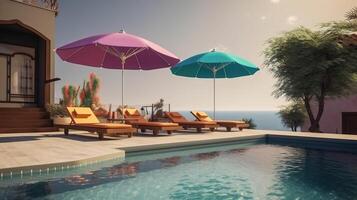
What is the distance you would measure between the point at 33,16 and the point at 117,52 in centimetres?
438

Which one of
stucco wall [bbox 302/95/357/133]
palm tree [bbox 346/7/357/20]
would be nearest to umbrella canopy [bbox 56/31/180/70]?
palm tree [bbox 346/7/357/20]

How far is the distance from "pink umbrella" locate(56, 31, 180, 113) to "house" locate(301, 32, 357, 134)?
1481 cm

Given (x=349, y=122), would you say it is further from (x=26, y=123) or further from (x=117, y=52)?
(x=26, y=123)

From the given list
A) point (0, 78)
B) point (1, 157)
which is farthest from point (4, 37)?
point (1, 157)

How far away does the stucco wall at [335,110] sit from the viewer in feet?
77.7

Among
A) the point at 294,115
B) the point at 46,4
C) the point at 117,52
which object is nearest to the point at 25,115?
the point at 117,52

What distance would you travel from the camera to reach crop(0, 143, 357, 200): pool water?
514 centimetres

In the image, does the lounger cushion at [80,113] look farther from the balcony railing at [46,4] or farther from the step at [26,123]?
the balcony railing at [46,4]

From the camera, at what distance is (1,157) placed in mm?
6523

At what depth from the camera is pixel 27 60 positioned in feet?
49.7

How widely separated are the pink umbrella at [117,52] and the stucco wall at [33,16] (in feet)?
9.78

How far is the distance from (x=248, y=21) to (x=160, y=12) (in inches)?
450

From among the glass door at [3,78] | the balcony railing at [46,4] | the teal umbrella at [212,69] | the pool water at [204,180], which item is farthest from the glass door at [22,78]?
the pool water at [204,180]

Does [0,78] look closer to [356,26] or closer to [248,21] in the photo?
[356,26]
